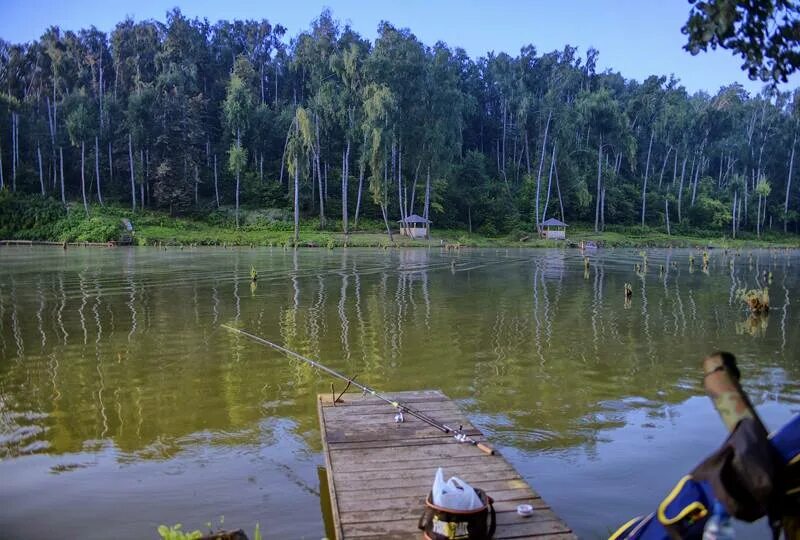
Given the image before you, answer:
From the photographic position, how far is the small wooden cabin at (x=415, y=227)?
6175 centimetres

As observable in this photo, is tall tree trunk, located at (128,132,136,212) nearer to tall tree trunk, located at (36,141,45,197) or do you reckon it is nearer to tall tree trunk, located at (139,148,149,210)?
tall tree trunk, located at (139,148,149,210)

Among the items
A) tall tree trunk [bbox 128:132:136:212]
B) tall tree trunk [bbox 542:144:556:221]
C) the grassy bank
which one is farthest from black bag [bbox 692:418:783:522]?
tall tree trunk [bbox 542:144:556:221]

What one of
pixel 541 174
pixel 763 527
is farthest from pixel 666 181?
pixel 763 527

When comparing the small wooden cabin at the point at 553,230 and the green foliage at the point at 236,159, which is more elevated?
the green foliage at the point at 236,159

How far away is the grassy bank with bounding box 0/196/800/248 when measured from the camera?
2168 inches

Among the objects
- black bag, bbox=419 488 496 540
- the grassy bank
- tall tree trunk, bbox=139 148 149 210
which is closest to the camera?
black bag, bbox=419 488 496 540

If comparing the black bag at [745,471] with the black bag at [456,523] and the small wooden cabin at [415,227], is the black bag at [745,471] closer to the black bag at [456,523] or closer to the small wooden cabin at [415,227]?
the black bag at [456,523]

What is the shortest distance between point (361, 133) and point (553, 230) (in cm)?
2226

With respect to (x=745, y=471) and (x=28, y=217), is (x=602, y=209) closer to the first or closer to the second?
(x=28, y=217)

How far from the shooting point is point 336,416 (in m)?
7.05

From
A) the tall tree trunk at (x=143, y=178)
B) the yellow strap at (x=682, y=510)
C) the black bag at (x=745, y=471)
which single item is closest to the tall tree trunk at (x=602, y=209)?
the tall tree trunk at (x=143, y=178)

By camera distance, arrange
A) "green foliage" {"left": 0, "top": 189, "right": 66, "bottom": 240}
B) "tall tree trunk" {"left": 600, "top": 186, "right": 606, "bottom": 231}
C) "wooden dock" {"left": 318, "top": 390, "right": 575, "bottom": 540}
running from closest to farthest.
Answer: "wooden dock" {"left": 318, "top": 390, "right": 575, "bottom": 540}, "green foliage" {"left": 0, "top": 189, "right": 66, "bottom": 240}, "tall tree trunk" {"left": 600, "top": 186, "right": 606, "bottom": 231}

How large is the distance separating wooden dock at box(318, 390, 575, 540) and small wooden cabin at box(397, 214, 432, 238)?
5450cm

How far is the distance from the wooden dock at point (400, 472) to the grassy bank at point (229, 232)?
4529 cm
